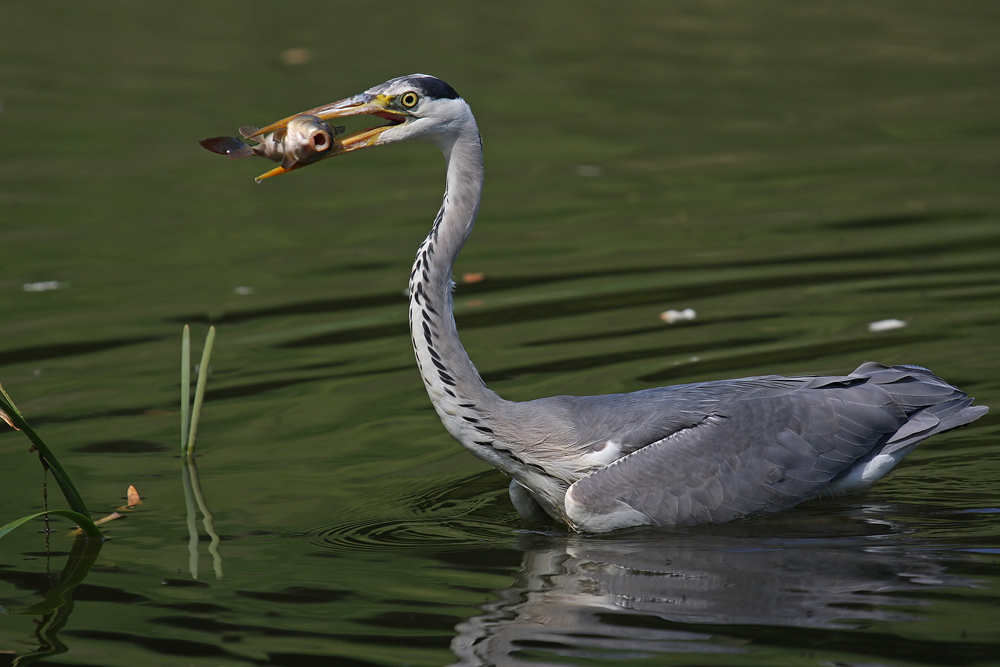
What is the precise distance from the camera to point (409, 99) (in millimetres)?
6121

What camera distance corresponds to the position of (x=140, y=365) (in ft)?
29.4

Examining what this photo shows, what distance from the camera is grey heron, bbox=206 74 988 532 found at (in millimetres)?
6141

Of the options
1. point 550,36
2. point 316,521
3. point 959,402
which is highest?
point 550,36

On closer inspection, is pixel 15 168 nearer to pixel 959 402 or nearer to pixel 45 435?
pixel 45 435

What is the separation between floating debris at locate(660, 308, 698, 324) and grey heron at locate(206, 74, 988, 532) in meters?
2.47

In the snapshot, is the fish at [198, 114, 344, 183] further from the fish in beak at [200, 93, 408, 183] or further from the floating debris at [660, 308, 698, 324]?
the floating debris at [660, 308, 698, 324]

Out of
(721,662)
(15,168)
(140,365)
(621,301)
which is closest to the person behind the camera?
(721,662)

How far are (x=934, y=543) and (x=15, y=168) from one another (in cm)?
1159

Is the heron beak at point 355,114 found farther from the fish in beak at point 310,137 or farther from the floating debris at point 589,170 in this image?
the floating debris at point 589,170

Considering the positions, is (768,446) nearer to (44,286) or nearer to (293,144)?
(293,144)

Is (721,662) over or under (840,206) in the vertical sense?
under

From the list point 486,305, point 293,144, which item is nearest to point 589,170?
point 486,305

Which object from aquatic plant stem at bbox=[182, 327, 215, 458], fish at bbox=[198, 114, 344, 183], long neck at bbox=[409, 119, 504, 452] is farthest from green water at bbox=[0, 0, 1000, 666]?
fish at bbox=[198, 114, 344, 183]

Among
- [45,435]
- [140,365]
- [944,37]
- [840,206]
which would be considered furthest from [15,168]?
[944,37]
